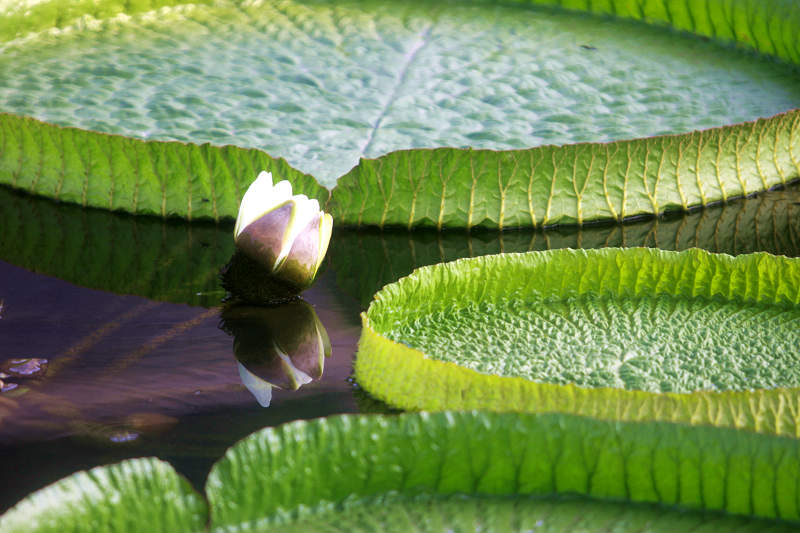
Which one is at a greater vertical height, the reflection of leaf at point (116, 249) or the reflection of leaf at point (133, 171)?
the reflection of leaf at point (133, 171)

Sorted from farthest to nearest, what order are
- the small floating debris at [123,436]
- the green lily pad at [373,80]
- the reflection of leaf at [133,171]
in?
the green lily pad at [373,80] → the reflection of leaf at [133,171] → the small floating debris at [123,436]

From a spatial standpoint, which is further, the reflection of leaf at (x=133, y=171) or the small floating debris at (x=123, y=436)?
the reflection of leaf at (x=133, y=171)

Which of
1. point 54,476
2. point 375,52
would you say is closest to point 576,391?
point 54,476

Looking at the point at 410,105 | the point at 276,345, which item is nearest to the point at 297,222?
the point at 276,345

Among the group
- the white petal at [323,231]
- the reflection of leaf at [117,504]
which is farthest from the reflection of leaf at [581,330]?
the reflection of leaf at [117,504]

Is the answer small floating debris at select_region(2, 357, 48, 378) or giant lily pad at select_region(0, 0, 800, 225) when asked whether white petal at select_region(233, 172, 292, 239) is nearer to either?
giant lily pad at select_region(0, 0, 800, 225)

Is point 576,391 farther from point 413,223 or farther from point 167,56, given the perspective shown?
point 167,56

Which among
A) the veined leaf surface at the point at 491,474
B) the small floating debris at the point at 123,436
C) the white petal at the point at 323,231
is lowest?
the small floating debris at the point at 123,436

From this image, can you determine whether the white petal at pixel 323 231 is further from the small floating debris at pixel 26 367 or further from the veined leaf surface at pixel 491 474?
the veined leaf surface at pixel 491 474
